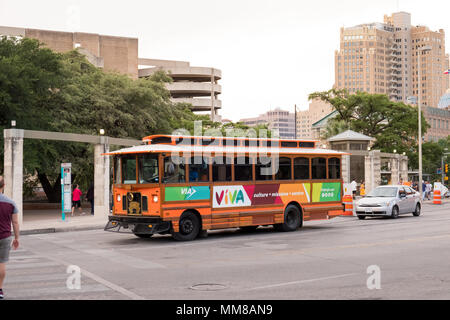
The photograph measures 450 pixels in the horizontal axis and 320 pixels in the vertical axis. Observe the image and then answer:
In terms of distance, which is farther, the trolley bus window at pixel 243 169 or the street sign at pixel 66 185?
the street sign at pixel 66 185

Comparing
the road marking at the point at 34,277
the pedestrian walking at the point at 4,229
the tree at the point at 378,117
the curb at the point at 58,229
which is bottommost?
→ the curb at the point at 58,229

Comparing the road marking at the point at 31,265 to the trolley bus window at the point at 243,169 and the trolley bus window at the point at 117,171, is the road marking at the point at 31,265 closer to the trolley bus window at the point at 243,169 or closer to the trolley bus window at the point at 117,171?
the trolley bus window at the point at 117,171

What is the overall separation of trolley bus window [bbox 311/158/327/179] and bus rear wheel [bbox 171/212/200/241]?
18.1 ft

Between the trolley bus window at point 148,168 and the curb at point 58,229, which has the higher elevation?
the trolley bus window at point 148,168

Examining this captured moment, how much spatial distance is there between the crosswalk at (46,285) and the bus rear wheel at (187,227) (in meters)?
4.97

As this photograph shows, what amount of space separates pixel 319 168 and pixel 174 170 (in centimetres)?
669

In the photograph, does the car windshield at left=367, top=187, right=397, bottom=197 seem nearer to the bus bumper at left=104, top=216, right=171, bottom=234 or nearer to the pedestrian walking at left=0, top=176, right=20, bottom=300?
the bus bumper at left=104, top=216, right=171, bottom=234

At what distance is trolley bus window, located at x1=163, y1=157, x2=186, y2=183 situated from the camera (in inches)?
666

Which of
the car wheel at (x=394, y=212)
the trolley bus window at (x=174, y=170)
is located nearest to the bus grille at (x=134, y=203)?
the trolley bus window at (x=174, y=170)

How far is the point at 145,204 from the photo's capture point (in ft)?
55.5

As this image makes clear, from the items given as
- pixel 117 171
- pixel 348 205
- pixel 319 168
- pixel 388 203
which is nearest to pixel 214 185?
pixel 117 171

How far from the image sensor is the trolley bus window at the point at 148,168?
55.4 ft

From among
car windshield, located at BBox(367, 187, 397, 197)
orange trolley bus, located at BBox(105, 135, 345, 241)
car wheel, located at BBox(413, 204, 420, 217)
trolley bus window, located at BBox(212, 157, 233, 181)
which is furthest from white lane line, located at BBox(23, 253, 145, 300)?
car wheel, located at BBox(413, 204, 420, 217)

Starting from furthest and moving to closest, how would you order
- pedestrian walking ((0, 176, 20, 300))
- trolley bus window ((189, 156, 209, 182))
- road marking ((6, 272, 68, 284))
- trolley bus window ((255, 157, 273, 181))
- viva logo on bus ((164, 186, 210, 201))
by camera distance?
trolley bus window ((255, 157, 273, 181)) < trolley bus window ((189, 156, 209, 182)) < viva logo on bus ((164, 186, 210, 201)) < road marking ((6, 272, 68, 284)) < pedestrian walking ((0, 176, 20, 300))
